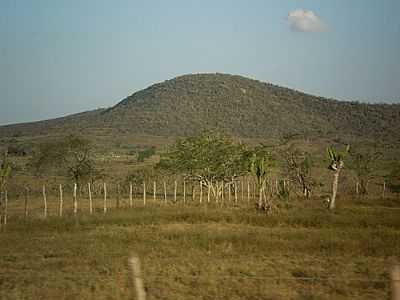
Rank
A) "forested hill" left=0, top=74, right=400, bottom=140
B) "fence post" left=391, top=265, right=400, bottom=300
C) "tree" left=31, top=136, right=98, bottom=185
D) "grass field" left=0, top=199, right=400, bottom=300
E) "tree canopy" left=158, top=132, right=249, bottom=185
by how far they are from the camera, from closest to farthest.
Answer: "fence post" left=391, top=265, right=400, bottom=300, "grass field" left=0, top=199, right=400, bottom=300, "tree" left=31, top=136, right=98, bottom=185, "tree canopy" left=158, top=132, right=249, bottom=185, "forested hill" left=0, top=74, right=400, bottom=140

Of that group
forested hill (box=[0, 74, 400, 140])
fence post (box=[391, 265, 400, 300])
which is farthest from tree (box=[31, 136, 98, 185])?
forested hill (box=[0, 74, 400, 140])

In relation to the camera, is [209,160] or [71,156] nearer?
[209,160]

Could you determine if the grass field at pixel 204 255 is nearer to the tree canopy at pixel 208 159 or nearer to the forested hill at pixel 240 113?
the tree canopy at pixel 208 159

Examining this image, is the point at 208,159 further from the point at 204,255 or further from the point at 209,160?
the point at 204,255

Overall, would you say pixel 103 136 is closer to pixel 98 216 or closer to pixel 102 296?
pixel 98 216

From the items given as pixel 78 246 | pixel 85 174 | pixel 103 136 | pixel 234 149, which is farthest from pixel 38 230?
pixel 103 136

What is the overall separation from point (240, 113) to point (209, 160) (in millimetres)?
81624

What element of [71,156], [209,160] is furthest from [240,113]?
[209,160]

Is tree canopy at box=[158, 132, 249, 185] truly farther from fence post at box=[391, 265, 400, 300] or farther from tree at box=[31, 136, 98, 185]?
fence post at box=[391, 265, 400, 300]

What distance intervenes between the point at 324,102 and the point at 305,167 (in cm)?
9120

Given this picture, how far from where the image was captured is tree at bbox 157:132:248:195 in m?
40.0

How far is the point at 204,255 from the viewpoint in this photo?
14180mm

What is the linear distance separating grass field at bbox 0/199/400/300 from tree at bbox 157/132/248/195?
14772 mm

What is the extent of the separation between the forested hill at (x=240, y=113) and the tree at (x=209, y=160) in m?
59.2
